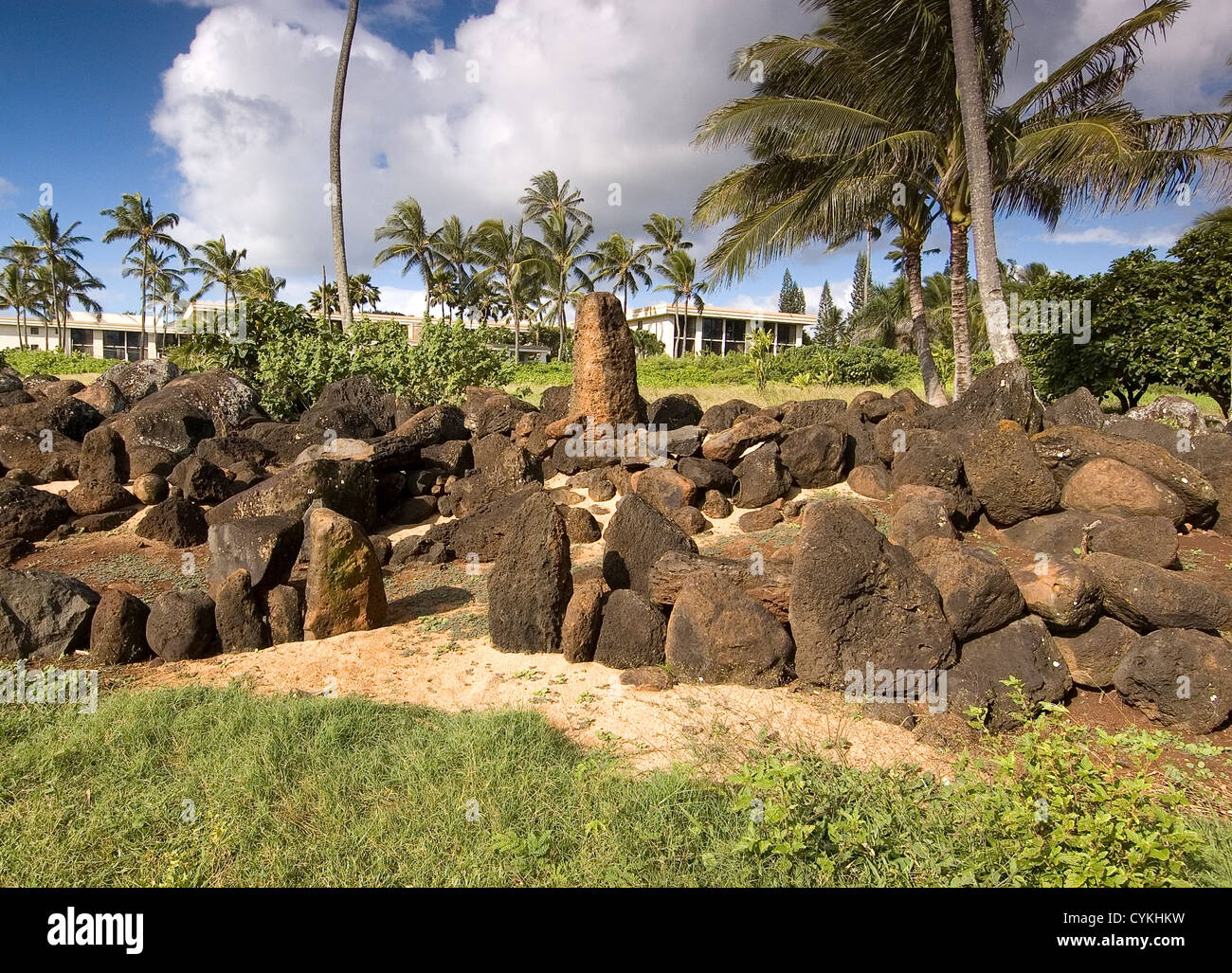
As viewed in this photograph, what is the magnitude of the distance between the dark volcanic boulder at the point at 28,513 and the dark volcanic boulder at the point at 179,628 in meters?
4.16

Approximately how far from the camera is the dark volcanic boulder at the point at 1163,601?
5.39 m

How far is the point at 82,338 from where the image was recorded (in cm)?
5909

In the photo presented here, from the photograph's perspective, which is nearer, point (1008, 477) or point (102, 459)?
point (1008, 477)

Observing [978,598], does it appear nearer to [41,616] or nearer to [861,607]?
[861,607]

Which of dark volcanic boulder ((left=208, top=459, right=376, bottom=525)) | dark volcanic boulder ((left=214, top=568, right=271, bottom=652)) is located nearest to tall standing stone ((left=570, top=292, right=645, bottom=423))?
dark volcanic boulder ((left=208, top=459, right=376, bottom=525))

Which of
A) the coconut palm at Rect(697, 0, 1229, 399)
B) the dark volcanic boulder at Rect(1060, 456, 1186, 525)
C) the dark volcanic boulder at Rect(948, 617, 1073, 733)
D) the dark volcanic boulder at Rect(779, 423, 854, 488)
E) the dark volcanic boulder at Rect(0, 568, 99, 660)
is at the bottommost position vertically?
the dark volcanic boulder at Rect(948, 617, 1073, 733)

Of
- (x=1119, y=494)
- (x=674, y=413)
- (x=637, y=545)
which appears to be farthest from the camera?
(x=674, y=413)

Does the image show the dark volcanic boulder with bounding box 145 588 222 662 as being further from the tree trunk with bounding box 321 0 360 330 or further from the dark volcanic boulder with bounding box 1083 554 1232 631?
the tree trunk with bounding box 321 0 360 330

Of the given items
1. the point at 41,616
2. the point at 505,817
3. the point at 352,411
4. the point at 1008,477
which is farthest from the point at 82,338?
the point at 505,817

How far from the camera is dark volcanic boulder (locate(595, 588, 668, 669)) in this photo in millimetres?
5961

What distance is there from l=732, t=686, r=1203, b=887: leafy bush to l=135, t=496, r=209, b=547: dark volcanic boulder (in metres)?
7.62

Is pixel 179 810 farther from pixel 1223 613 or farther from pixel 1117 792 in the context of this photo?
pixel 1223 613

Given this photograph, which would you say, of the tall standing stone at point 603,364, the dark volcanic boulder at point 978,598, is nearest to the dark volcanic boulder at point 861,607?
the dark volcanic boulder at point 978,598

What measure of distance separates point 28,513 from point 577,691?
301 inches
